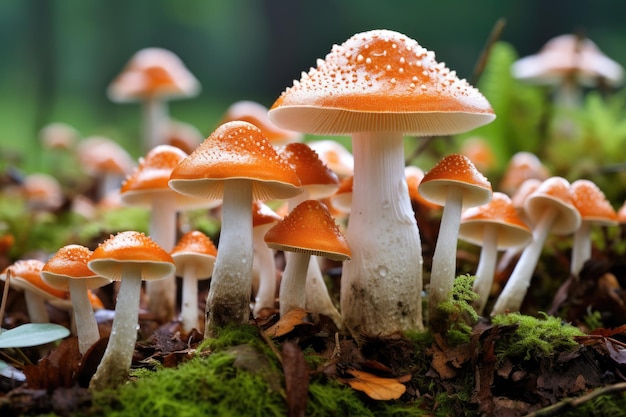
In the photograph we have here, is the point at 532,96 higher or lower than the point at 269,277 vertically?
higher

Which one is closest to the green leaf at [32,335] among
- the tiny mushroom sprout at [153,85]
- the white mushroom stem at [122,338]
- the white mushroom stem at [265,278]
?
the white mushroom stem at [122,338]

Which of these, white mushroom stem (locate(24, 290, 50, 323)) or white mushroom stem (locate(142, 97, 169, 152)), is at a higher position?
white mushroom stem (locate(142, 97, 169, 152))

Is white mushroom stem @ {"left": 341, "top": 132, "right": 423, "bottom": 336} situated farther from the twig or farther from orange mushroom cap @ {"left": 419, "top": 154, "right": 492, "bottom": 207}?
the twig

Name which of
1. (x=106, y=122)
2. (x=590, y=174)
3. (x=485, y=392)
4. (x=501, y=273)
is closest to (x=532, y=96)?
(x=590, y=174)

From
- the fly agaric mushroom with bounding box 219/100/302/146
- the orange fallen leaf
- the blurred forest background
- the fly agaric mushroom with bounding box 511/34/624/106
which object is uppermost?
the blurred forest background

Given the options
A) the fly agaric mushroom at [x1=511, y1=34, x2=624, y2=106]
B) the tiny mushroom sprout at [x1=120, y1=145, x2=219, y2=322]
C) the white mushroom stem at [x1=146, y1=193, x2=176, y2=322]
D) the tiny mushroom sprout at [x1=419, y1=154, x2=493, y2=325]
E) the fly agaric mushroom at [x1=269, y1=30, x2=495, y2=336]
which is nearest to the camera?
the fly agaric mushroom at [x1=269, y1=30, x2=495, y2=336]

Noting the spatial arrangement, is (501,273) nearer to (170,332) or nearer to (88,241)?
(170,332)

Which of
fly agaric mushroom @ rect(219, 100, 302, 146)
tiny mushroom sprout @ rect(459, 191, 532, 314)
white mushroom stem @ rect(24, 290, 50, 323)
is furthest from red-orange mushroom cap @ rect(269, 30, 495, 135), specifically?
fly agaric mushroom @ rect(219, 100, 302, 146)

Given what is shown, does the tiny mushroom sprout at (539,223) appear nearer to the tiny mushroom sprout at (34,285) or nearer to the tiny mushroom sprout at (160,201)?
the tiny mushroom sprout at (160,201)
